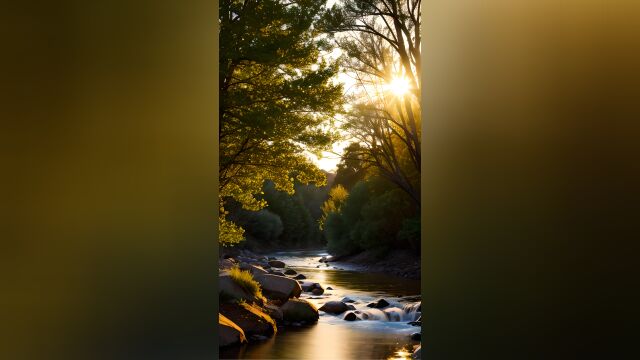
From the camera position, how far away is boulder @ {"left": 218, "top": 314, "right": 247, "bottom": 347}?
7.28 m

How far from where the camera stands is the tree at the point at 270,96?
9500mm

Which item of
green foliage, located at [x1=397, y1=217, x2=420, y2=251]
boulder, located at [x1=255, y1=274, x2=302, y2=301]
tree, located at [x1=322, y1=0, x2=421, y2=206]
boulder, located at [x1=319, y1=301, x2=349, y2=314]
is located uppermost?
tree, located at [x1=322, y1=0, x2=421, y2=206]

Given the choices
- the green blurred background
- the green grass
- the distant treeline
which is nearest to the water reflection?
the green grass

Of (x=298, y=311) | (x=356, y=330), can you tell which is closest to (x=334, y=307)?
(x=356, y=330)

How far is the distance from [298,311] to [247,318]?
1756 millimetres

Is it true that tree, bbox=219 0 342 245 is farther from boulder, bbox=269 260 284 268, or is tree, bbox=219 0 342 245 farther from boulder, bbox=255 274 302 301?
boulder, bbox=269 260 284 268

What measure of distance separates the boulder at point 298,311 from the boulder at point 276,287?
12.8 inches

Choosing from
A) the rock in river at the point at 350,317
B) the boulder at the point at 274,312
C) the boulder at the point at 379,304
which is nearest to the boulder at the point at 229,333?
the boulder at the point at 274,312

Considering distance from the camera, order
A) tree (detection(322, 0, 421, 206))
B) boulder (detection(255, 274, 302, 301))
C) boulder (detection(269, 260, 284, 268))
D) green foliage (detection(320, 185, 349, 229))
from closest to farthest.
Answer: boulder (detection(255, 274, 302, 301)), tree (detection(322, 0, 421, 206)), green foliage (detection(320, 185, 349, 229)), boulder (detection(269, 260, 284, 268))

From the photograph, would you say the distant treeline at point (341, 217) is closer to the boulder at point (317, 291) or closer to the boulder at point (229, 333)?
the boulder at point (317, 291)

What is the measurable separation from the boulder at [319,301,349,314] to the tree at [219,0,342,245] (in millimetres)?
2315
